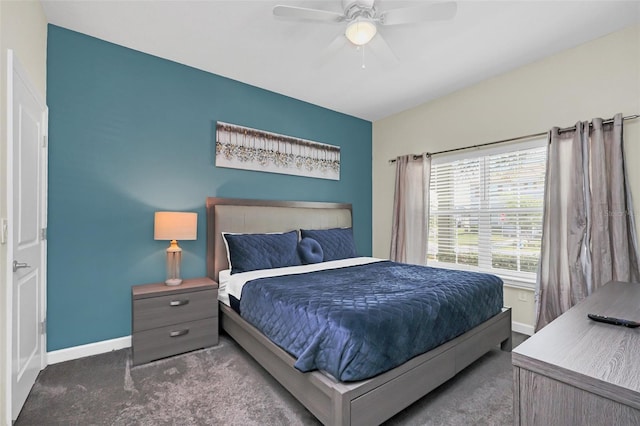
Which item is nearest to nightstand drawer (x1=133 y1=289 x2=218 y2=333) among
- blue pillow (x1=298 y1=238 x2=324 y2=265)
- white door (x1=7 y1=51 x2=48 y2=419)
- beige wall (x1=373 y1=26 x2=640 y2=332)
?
white door (x1=7 y1=51 x2=48 y2=419)

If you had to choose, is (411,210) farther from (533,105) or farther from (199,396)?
(199,396)

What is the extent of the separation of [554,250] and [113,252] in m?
4.12

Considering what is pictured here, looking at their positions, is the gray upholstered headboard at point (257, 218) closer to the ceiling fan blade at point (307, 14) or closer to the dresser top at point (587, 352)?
the ceiling fan blade at point (307, 14)

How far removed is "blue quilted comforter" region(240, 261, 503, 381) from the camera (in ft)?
5.00

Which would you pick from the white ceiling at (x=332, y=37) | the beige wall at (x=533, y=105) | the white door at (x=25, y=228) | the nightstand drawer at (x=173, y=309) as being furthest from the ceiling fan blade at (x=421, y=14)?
the nightstand drawer at (x=173, y=309)

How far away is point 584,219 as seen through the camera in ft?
8.68

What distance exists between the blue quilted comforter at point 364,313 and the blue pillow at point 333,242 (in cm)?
87

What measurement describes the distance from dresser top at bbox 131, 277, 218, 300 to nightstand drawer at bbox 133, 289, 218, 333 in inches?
1.1

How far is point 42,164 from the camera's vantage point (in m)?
2.27

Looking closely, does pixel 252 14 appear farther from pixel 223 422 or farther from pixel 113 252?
pixel 223 422

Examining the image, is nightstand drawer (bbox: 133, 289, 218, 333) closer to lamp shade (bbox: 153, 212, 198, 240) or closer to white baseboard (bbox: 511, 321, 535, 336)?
lamp shade (bbox: 153, 212, 198, 240)

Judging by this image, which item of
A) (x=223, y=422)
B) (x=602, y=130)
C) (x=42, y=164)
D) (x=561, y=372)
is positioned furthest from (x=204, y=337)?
(x=602, y=130)

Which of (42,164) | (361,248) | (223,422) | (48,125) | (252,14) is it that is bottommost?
(223,422)

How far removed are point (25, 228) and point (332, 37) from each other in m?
2.69
